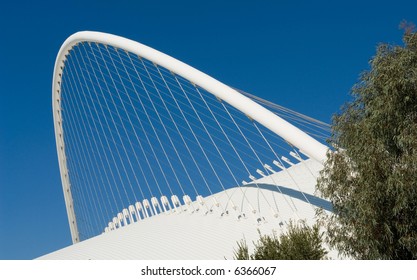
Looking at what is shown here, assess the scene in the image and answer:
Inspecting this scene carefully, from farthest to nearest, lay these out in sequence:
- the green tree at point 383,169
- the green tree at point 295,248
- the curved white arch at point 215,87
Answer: the curved white arch at point 215,87, the green tree at point 295,248, the green tree at point 383,169

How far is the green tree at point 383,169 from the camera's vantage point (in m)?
17.7

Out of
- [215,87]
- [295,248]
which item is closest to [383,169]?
[295,248]

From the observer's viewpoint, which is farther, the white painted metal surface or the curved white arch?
the white painted metal surface

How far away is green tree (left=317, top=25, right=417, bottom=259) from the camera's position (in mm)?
17719

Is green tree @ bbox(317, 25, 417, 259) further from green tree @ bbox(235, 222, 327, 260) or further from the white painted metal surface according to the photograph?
the white painted metal surface

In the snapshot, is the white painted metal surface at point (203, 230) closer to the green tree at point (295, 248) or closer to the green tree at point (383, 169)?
the green tree at point (295, 248)

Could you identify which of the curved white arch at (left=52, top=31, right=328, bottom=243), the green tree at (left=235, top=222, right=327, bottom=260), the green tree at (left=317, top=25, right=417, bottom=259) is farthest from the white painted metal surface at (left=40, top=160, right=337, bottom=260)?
the green tree at (left=317, top=25, right=417, bottom=259)

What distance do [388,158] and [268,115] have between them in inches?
293

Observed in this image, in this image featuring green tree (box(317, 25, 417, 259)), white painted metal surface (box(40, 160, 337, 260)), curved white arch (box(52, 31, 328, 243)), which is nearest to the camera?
green tree (box(317, 25, 417, 259))

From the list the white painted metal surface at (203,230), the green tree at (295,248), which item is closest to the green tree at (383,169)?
the green tree at (295,248)

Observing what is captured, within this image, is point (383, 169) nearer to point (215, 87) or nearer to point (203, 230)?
point (215, 87)

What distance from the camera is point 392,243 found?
18.3 meters
